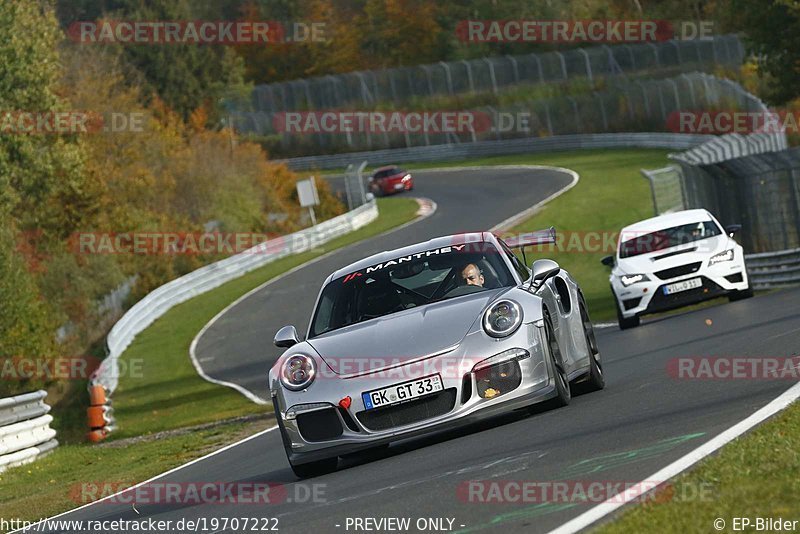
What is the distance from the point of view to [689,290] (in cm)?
2041

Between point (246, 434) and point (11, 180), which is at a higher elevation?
point (11, 180)

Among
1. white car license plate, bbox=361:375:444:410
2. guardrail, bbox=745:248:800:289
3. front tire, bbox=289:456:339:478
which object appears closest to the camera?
white car license plate, bbox=361:375:444:410

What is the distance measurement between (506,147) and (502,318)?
6861 cm

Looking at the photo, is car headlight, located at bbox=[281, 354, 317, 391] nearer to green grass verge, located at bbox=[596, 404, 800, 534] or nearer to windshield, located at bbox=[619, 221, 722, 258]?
green grass verge, located at bbox=[596, 404, 800, 534]

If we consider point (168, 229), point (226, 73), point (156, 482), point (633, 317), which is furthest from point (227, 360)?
point (226, 73)

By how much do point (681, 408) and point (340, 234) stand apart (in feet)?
151

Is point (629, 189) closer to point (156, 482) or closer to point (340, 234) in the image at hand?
point (340, 234)

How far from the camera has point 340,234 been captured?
55.0 meters

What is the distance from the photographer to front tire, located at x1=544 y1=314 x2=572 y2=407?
954 centimetres
